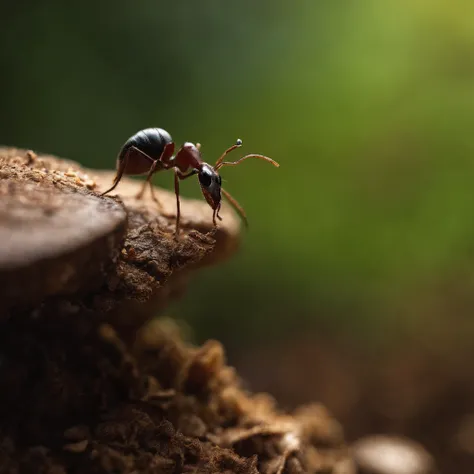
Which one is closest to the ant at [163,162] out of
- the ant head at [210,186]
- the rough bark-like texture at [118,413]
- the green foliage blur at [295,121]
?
the ant head at [210,186]

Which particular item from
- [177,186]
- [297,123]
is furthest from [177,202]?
[297,123]

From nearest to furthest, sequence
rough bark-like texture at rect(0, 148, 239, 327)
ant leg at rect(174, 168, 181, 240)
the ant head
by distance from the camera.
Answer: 1. rough bark-like texture at rect(0, 148, 239, 327)
2. ant leg at rect(174, 168, 181, 240)
3. the ant head

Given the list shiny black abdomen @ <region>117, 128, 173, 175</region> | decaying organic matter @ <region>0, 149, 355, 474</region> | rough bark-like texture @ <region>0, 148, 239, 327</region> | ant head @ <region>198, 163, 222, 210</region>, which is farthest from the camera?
shiny black abdomen @ <region>117, 128, 173, 175</region>

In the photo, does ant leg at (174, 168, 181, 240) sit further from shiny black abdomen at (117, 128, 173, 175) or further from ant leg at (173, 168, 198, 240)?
shiny black abdomen at (117, 128, 173, 175)

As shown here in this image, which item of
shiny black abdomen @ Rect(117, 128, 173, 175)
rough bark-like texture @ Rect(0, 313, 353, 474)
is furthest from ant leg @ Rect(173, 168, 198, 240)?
rough bark-like texture @ Rect(0, 313, 353, 474)

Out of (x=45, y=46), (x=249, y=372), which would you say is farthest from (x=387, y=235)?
(x=45, y=46)

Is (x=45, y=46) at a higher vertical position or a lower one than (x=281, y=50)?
lower

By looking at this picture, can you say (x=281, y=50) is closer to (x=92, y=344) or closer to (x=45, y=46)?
(x=45, y=46)
